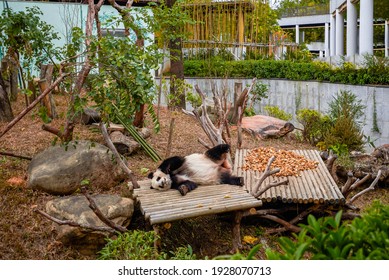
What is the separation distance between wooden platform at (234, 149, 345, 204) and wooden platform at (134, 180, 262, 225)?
49 cm

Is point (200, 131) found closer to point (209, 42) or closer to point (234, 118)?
point (234, 118)

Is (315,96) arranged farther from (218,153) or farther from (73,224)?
(73,224)

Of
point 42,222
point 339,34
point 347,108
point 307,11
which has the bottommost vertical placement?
point 42,222

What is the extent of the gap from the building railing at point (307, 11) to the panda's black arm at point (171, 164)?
15551 millimetres

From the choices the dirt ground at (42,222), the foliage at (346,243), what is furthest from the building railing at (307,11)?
the foliage at (346,243)

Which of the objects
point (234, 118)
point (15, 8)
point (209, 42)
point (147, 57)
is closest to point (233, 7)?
point (209, 42)

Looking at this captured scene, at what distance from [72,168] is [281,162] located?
219 cm

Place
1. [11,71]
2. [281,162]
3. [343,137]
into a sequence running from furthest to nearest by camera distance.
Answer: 1. [343,137]
2. [11,71]
3. [281,162]

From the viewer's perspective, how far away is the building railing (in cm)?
1994

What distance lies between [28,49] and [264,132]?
11.9 feet

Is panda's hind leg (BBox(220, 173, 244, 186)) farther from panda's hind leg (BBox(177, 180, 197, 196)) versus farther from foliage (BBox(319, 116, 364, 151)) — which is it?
foliage (BBox(319, 116, 364, 151))

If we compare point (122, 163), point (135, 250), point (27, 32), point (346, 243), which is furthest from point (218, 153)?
point (346, 243)

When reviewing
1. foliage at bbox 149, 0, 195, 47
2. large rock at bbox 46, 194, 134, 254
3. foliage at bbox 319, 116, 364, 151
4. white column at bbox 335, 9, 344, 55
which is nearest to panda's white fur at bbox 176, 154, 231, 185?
large rock at bbox 46, 194, 134, 254

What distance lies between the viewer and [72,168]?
5328 mm
